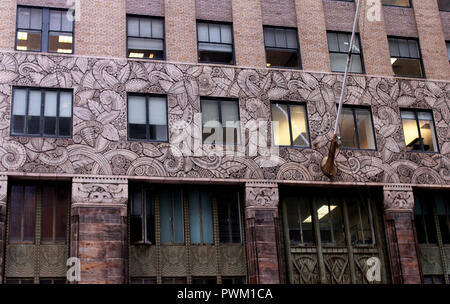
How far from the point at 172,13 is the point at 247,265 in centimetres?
1010

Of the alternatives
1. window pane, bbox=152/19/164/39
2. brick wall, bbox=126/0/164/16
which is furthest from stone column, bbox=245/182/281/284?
brick wall, bbox=126/0/164/16

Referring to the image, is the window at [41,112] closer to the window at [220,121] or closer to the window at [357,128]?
the window at [220,121]

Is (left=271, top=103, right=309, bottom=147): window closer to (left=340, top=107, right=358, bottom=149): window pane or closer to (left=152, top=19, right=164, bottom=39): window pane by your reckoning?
(left=340, top=107, right=358, bottom=149): window pane

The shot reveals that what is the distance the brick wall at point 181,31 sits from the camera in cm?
2502

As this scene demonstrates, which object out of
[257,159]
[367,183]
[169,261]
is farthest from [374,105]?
[169,261]

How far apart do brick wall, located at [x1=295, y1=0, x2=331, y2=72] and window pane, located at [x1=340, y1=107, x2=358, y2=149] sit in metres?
1.91

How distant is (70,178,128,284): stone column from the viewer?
21344mm

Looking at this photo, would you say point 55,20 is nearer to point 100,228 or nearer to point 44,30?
point 44,30

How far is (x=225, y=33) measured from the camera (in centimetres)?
2616

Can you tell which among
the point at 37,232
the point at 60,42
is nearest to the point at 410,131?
the point at 60,42

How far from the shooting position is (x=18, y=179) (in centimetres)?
2209

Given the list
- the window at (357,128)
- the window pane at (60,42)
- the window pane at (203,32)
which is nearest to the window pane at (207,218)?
the window at (357,128)

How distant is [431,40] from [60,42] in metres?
15.5
